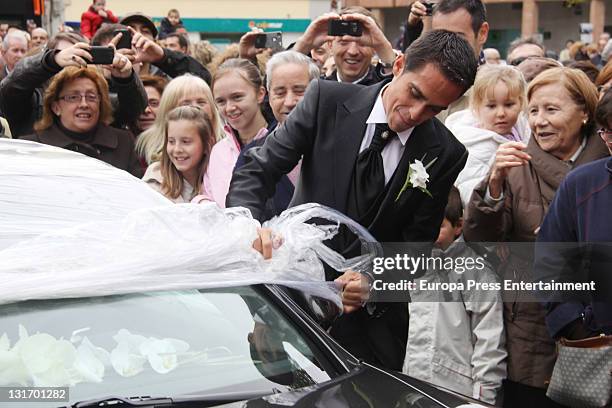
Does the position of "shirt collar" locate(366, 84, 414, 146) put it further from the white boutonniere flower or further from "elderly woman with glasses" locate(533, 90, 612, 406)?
"elderly woman with glasses" locate(533, 90, 612, 406)

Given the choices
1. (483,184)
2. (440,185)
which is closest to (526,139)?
(483,184)

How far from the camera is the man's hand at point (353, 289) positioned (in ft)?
10.7

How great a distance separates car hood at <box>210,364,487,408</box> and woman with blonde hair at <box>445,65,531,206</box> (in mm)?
2052

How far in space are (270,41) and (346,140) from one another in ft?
10.3

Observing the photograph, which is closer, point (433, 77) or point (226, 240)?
point (226, 240)

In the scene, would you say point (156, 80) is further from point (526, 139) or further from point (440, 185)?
point (440, 185)

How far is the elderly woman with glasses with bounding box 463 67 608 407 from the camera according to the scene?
420 centimetres

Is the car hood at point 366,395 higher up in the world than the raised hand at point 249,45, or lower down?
lower down

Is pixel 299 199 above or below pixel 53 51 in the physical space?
below

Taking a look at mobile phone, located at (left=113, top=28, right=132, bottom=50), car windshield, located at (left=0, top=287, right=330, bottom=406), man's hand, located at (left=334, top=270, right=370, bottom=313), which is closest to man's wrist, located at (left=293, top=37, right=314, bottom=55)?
mobile phone, located at (left=113, top=28, right=132, bottom=50)

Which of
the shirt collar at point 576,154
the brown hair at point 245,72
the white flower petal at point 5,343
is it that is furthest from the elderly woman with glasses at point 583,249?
the white flower petal at point 5,343

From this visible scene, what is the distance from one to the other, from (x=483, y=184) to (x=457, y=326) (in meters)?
0.71

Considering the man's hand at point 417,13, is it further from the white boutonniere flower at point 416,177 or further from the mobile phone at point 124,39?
the white boutonniere flower at point 416,177

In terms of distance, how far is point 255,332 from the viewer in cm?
270
